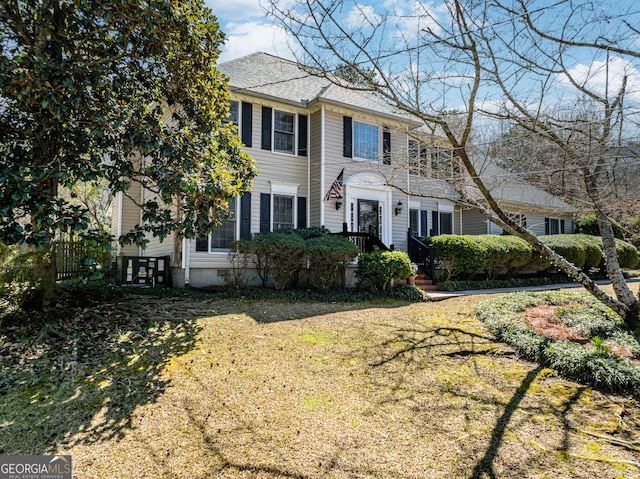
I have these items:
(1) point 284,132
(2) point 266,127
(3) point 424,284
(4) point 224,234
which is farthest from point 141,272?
(3) point 424,284

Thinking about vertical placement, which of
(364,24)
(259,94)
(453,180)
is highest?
(259,94)

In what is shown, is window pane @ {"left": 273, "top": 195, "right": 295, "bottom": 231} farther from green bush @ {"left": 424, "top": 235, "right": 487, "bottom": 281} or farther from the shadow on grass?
the shadow on grass

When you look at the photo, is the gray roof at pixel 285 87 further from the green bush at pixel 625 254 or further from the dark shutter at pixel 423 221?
the green bush at pixel 625 254

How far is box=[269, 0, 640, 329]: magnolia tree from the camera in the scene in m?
5.47

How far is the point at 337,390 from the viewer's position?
4.31 metres

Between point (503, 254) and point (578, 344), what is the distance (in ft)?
23.7

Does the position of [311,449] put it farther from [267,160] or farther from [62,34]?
[267,160]

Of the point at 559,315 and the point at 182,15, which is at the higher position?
the point at 182,15

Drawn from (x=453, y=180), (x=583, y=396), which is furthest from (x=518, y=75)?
(x=583, y=396)

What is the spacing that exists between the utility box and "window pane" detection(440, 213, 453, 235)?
1173cm

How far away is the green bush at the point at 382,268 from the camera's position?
32.7 ft

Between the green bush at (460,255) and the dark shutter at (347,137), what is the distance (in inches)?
159

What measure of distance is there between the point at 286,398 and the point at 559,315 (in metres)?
5.38

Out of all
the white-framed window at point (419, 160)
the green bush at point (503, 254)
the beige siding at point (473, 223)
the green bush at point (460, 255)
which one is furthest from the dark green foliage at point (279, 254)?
the beige siding at point (473, 223)
